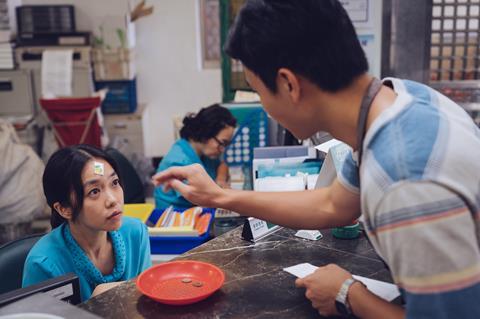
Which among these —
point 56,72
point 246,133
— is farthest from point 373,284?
point 56,72

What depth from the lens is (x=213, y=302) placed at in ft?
4.03

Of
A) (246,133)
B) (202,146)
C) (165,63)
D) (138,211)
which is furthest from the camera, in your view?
(165,63)

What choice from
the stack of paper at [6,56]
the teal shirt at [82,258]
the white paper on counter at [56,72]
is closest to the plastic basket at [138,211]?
the teal shirt at [82,258]

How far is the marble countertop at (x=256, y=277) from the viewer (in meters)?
1.19

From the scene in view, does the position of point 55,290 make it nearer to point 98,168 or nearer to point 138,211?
point 98,168

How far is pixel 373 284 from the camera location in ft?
4.16

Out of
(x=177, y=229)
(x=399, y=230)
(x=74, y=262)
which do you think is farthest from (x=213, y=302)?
(x=177, y=229)

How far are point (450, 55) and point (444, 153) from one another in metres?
1.37

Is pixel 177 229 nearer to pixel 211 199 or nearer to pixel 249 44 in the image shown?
pixel 211 199

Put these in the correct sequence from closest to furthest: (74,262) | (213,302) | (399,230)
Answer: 1. (399,230)
2. (213,302)
3. (74,262)

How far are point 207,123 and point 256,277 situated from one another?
5.87ft

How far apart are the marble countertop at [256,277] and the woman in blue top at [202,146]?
1397 mm

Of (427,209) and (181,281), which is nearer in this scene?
(427,209)

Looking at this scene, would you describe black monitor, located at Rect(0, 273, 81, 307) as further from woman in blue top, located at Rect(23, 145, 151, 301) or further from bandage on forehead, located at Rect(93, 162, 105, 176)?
bandage on forehead, located at Rect(93, 162, 105, 176)
